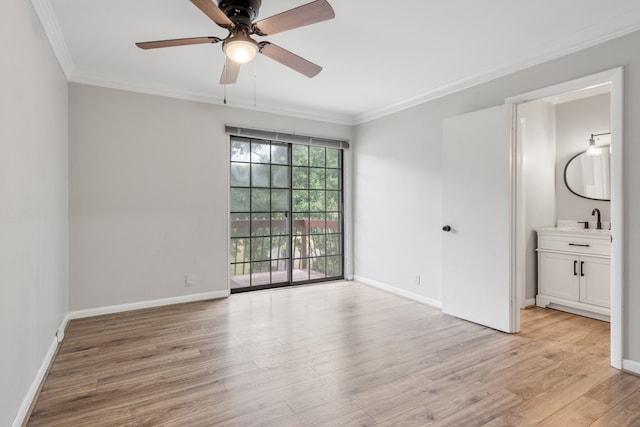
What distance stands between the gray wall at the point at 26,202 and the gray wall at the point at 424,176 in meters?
3.64

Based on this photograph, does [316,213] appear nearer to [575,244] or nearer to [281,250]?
[281,250]

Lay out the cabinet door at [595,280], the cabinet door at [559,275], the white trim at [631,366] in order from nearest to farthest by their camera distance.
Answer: the white trim at [631,366] < the cabinet door at [595,280] < the cabinet door at [559,275]

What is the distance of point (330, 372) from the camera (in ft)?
8.06

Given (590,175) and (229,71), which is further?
(590,175)

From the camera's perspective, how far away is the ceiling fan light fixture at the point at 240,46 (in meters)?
2.14

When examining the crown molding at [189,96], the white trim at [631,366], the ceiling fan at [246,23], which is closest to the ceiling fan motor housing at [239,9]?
the ceiling fan at [246,23]

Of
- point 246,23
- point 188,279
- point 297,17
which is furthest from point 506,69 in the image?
point 188,279

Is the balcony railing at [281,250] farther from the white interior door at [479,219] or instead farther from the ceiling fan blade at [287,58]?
the ceiling fan blade at [287,58]

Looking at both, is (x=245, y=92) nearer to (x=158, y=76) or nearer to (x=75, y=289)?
(x=158, y=76)

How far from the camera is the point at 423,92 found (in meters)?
4.09

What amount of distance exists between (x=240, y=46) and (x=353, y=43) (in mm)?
1146

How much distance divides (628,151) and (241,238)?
3.94 metres

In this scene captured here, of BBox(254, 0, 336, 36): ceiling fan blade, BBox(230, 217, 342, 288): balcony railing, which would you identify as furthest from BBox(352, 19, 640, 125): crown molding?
BBox(254, 0, 336, 36): ceiling fan blade

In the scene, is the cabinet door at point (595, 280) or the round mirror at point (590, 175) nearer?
the cabinet door at point (595, 280)
